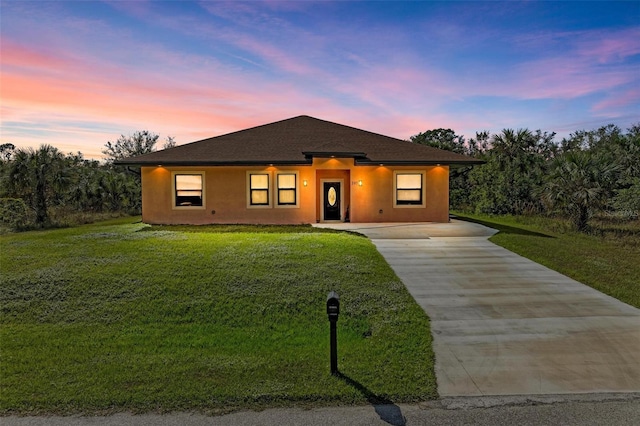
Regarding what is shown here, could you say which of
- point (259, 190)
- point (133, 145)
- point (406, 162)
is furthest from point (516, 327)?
point (133, 145)

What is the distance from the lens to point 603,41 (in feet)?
49.8

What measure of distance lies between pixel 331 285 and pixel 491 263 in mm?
4805

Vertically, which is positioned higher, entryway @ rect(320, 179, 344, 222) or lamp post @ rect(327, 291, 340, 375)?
entryway @ rect(320, 179, 344, 222)

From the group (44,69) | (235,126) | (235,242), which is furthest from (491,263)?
(235,126)

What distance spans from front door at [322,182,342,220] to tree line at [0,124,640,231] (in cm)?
1027

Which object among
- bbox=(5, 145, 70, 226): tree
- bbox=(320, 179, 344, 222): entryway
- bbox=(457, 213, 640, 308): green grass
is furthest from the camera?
bbox=(5, 145, 70, 226): tree

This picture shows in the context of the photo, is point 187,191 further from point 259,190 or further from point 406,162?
point 406,162

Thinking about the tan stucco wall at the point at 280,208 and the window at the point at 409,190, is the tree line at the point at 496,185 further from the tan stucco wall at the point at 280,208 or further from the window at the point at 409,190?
the window at the point at 409,190

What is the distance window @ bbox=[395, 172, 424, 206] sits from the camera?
1780 centimetres

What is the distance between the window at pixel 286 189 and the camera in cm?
1775

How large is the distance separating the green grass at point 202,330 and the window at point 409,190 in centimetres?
738


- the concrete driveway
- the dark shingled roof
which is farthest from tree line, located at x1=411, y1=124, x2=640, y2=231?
the concrete driveway

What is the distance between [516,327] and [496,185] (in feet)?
69.5

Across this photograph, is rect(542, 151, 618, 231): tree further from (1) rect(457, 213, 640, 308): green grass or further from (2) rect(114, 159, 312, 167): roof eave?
(2) rect(114, 159, 312, 167): roof eave
